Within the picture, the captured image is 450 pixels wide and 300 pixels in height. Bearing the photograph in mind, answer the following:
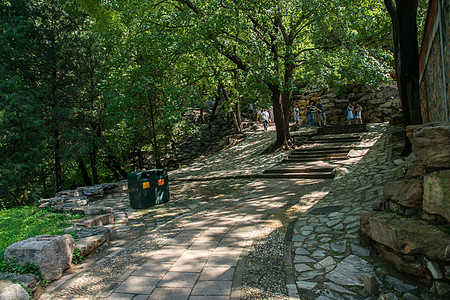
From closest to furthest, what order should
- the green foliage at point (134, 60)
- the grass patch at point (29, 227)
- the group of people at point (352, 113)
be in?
the grass patch at point (29, 227)
the green foliage at point (134, 60)
the group of people at point (352, 113)

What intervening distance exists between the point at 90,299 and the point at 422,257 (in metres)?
3.69

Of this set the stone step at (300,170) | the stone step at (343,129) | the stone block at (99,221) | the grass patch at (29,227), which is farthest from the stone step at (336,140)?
the grass patch at (29,227)

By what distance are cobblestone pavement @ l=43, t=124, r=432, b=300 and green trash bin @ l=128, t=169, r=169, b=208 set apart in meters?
0.30

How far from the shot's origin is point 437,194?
3082mm

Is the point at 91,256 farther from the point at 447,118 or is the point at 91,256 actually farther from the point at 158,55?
the point at 158,55

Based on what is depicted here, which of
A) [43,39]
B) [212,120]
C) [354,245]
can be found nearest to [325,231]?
[354,245]

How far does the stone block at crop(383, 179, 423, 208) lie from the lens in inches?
137

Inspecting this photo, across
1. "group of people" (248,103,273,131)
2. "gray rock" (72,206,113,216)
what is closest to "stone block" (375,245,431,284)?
"gray rock" (72,206,113,216)

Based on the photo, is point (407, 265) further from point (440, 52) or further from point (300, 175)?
point (300, 175)

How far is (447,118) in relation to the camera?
16.3 ft

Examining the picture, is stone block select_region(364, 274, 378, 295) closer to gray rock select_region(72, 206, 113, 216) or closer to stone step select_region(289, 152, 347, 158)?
gray rock select_region(72, 206, 113, 216)

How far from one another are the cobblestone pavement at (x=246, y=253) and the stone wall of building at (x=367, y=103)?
13.8 meters

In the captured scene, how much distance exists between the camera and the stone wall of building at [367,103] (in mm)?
20188

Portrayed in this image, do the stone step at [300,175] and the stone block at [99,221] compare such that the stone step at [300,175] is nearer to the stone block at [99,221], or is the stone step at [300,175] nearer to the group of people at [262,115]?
the stone block at [99,221]
